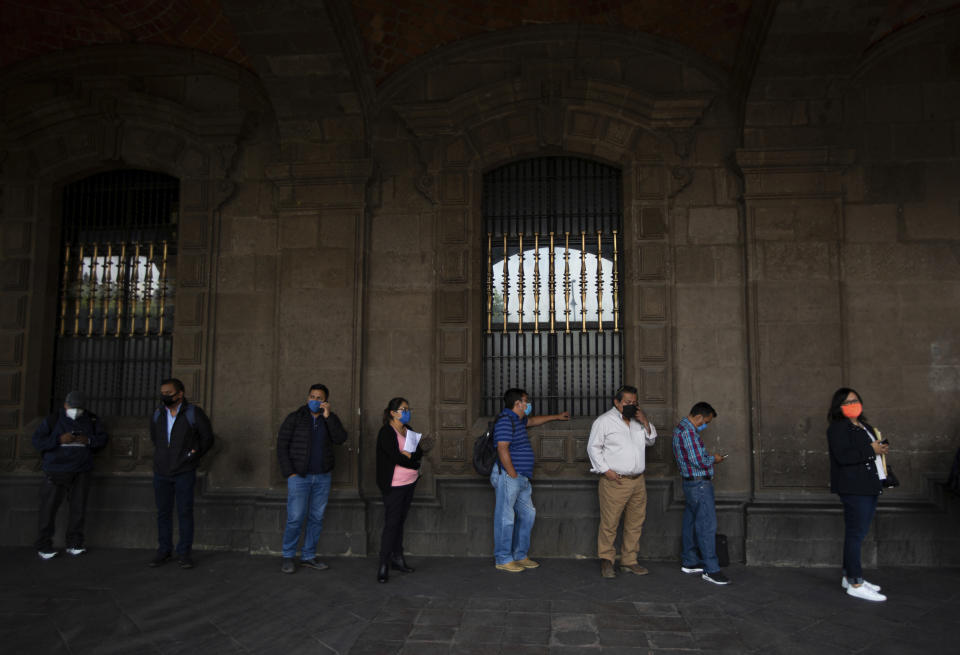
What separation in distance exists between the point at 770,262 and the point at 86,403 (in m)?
8.32

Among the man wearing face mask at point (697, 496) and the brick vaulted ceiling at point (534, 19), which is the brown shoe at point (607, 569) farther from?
the brick vaulted ceiling at point (534, 19)

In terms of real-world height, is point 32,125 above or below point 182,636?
above

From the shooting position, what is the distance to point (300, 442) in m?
6.80

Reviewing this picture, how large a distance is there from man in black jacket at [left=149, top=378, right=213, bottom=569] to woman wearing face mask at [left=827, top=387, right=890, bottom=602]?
20.2ft

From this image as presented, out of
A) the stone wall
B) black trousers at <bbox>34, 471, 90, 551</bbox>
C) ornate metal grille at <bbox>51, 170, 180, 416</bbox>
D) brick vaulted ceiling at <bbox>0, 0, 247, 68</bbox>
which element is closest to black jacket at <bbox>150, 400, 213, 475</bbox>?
the stone wall

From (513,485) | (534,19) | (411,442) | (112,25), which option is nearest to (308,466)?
(411,442)

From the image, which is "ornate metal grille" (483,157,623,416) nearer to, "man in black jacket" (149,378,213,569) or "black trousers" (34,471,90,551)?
"man in black jacket" (149,378,213,569)

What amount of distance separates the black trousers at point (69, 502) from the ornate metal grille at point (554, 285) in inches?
180

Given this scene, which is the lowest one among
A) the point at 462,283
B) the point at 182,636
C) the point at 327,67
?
the point at 182,636

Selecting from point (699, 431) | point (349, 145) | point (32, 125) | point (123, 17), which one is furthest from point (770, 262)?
point (32, 125)

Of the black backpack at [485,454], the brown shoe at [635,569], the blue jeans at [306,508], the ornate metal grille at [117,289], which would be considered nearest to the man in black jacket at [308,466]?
the blue jeans at [306,508]

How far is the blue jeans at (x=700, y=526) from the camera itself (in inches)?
252

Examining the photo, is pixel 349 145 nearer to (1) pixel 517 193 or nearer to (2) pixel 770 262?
(1) pixel 517 193

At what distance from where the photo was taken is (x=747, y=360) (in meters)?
7.41
